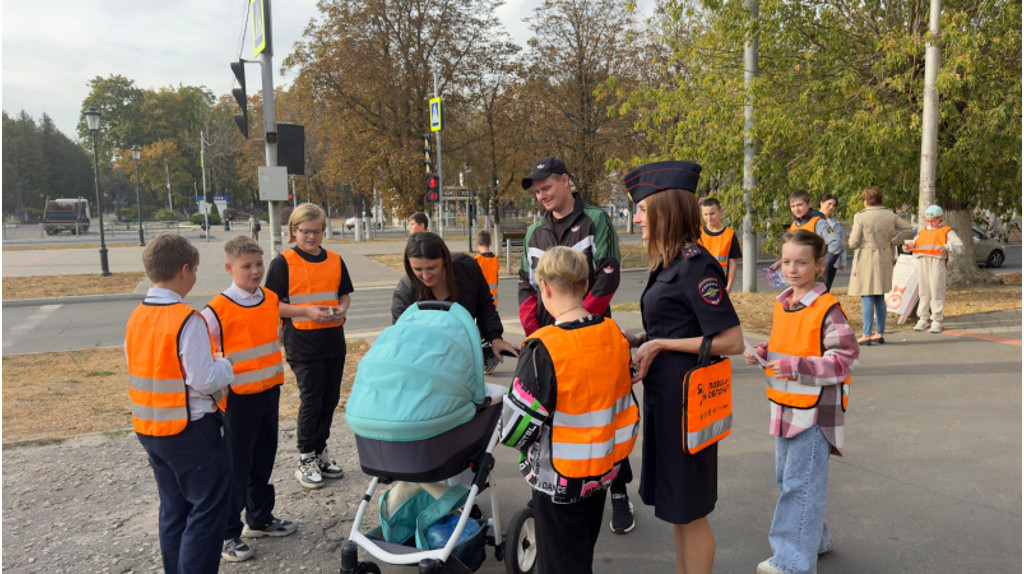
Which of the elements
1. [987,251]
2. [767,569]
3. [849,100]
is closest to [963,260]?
[849,100]

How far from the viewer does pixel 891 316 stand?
10.0 meters

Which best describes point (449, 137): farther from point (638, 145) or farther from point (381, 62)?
point (638, 145)

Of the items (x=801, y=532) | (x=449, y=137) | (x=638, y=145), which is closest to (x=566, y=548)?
(x=801, y=532)

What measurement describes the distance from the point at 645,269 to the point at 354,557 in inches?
746

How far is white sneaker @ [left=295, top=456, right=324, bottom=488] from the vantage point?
14.3 ft

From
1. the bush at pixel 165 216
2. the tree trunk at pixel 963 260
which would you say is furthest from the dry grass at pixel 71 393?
the bush at pixel 165 216

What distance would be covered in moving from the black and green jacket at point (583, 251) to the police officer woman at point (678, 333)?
89 centimetres

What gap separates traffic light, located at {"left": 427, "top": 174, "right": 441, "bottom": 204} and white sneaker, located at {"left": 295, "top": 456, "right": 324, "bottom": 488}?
592 inches

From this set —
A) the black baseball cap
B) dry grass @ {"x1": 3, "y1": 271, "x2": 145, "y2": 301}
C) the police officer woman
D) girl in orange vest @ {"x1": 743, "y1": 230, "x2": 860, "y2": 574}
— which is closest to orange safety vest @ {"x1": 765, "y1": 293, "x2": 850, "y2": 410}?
girl in orange vest @ {"x1": 743, "y1": 230, "x2": 860, "y2": 574}

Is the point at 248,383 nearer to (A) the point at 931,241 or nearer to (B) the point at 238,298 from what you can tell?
(B) the point at 238,298

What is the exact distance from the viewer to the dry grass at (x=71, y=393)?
A: 5707 millimetres

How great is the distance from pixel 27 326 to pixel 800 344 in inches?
535

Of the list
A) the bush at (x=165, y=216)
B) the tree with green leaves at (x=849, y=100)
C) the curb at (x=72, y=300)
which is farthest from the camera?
the bush at (x=165, y=216)

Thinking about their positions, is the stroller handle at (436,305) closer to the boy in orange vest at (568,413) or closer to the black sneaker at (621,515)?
the boy in orange vest at (568,413)
